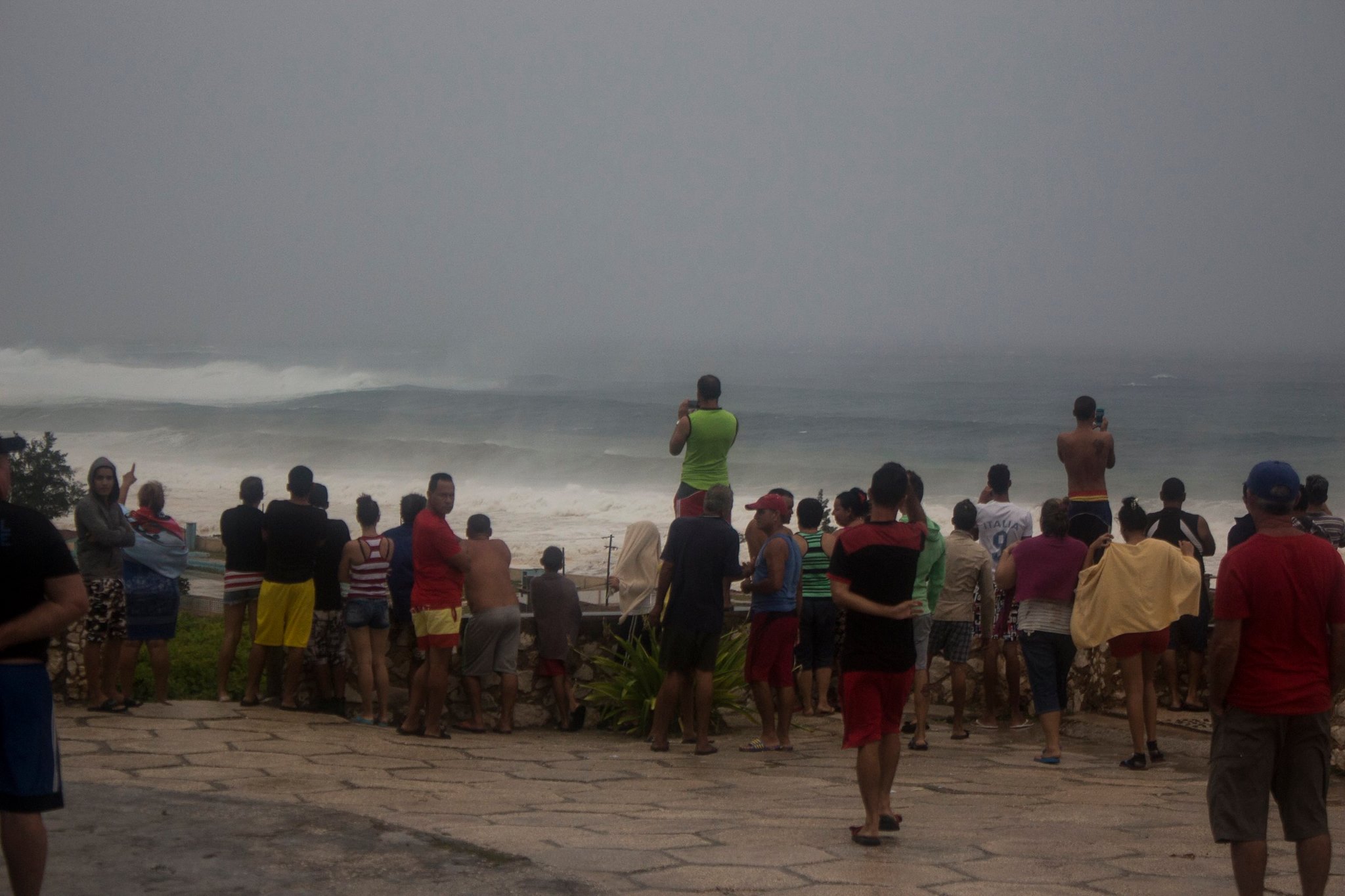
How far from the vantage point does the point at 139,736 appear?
282 inches

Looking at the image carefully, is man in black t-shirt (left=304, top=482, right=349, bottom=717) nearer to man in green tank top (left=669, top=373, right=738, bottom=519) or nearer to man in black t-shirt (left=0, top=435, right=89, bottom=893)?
man in green tank top (left=669, top=373, right=738, bottom=519)

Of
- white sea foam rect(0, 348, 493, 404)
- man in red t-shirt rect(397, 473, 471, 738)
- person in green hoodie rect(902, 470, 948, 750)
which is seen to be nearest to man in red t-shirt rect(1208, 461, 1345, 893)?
person in green hoodie rect(902, 470, 948, 750)

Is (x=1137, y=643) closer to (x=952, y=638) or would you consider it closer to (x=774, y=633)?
(x=952, y=638)

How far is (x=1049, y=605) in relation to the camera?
7.68 m

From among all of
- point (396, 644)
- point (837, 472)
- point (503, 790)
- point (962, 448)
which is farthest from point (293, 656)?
point (962, 448)

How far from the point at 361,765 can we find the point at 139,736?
1.33m

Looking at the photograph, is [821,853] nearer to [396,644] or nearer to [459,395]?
[396,644]

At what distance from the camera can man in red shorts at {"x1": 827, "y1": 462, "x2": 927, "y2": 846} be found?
17.6ft

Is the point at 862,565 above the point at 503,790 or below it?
above

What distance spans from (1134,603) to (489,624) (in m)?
3.94

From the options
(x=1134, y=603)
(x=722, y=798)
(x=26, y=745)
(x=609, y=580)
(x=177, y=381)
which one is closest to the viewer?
(x=26, y=745)

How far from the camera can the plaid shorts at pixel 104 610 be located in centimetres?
784

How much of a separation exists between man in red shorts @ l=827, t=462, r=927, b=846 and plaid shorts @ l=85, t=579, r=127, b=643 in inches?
187

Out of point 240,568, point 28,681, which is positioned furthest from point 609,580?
point 28,681
